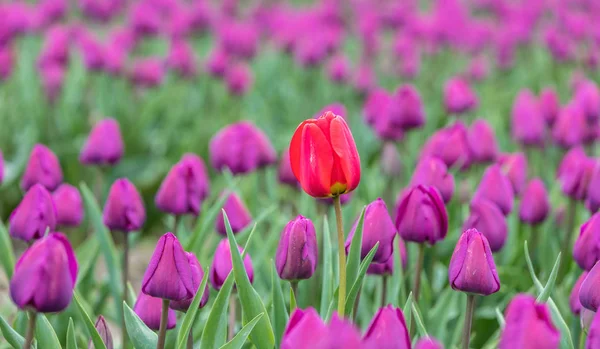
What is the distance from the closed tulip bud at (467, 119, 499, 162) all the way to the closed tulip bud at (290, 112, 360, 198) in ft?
4.59

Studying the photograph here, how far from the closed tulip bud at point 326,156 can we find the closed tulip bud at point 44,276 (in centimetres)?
40

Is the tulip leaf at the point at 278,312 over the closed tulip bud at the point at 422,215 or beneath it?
beneath

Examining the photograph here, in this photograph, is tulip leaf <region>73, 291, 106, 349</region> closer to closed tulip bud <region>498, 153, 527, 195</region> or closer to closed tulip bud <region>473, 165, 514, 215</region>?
closed tulip bud <region>473, 165, 514, 215</region>

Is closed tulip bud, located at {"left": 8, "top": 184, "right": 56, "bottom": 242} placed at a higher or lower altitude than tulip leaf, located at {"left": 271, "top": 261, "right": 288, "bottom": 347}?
higher

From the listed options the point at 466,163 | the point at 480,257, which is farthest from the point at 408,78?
the point at 480,257

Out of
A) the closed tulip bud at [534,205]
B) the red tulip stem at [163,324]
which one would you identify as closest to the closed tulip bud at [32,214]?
the red tulip stem at [163,324]

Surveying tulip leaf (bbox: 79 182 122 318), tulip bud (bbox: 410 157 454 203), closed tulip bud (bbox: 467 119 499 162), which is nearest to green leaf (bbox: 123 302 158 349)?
tulip leaf (bbox: 79 182 122 318)

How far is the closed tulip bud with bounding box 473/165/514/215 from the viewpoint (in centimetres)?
204

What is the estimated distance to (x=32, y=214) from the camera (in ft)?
5.67

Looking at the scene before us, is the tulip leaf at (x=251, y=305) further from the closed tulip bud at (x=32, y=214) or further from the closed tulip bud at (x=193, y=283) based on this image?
the closed tulip bud at (x=32, y=214)

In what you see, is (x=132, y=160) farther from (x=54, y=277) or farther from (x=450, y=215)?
(x=54, y=277)

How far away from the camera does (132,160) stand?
386cm

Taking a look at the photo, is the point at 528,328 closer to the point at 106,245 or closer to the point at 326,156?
the point at 326,156

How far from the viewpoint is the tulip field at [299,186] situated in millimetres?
1433
